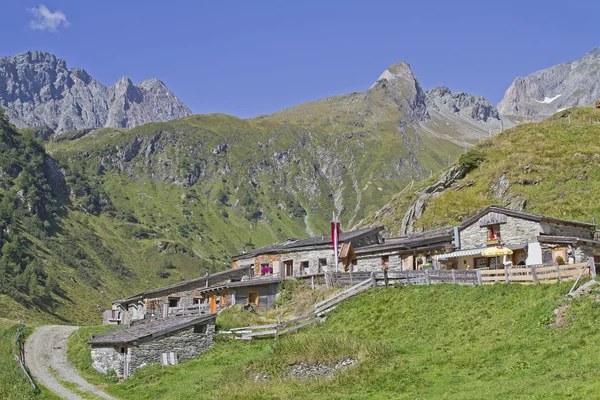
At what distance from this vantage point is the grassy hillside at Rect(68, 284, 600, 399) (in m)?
22.0

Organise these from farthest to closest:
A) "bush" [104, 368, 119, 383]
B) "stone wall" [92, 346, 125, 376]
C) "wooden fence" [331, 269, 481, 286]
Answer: "stone wall" [92, 346, 125, 376]
"bush" [104, 368, 119, 383]
"wooden fence" [331, 269, 481, 286]

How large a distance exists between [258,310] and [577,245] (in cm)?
2653

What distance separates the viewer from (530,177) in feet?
244

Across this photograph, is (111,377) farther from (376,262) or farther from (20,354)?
(376,262)

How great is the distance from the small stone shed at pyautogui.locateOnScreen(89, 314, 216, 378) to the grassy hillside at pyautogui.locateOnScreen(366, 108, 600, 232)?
40.2 metres

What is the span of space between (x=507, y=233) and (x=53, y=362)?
127ft

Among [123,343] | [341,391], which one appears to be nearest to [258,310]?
[123,343]

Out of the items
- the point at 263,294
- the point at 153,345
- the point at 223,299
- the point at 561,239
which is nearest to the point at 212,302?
the point at 223,299

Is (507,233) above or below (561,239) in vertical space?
above

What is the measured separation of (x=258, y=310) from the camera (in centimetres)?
5116

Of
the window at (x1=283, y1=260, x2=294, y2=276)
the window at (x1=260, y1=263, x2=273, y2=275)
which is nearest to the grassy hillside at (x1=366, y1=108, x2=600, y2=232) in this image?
the window at (x1=283, y1=260, x2=294, y2=276)

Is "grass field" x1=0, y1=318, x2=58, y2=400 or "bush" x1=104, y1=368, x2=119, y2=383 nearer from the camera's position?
"grass field" x1=0, y1=318, x2=58, y2=400

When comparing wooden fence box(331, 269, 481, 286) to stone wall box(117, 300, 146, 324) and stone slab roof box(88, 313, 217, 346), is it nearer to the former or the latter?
stone slab roof box(88, 313, 217, 346)

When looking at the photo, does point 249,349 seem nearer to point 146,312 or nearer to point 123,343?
point 123,343
